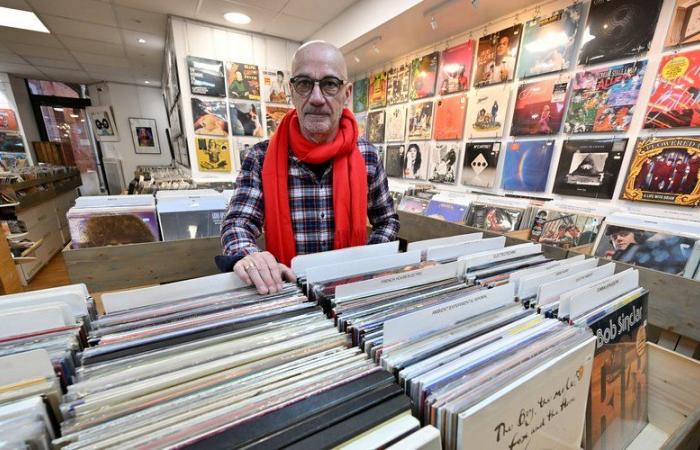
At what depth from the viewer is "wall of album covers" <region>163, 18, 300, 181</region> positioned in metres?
2.78

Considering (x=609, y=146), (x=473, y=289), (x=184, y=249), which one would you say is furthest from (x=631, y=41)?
(x=184, y=249)

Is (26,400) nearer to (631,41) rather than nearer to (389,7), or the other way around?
(631,41)

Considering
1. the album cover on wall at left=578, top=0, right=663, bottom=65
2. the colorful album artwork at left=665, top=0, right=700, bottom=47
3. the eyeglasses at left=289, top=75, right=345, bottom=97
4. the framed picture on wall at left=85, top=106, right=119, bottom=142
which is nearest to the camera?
the eyeglasses at left=289, top=75, right=345, bottom=97

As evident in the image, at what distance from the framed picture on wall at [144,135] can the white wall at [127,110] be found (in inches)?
3.0

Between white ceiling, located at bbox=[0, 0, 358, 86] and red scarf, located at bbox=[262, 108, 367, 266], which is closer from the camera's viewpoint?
red scarf, located at bbox=[262, 108, 367, 266]

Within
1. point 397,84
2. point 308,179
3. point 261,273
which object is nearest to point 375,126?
point 397,84

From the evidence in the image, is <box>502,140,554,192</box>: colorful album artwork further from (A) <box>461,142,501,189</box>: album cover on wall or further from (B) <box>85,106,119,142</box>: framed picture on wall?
(B) <box>85,106,119,142</box>: framed picture on wall

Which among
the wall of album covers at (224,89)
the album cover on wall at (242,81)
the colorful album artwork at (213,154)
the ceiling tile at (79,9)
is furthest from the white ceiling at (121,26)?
the colorful album artwork at (213,154)

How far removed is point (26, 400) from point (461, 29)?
2604mm

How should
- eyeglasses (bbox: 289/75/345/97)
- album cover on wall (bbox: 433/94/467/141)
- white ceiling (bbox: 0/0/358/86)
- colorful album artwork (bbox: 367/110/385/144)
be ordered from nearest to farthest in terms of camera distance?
eyeglasses (bbox: 289/75/345/97), album cover on wall (bbox: 433/94/467/141), white ceiling (bbox: 0/0/358/86), colorful album artwork (bbox: 367/110/385/144)

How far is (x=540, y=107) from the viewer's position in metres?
1.70

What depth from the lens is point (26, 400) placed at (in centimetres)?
32

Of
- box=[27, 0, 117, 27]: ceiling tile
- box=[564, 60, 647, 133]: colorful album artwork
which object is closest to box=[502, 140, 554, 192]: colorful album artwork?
box=[564, 60, 647, 133]: colorful album artwork

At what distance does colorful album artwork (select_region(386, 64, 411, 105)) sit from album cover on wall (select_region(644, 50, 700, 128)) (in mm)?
1672
